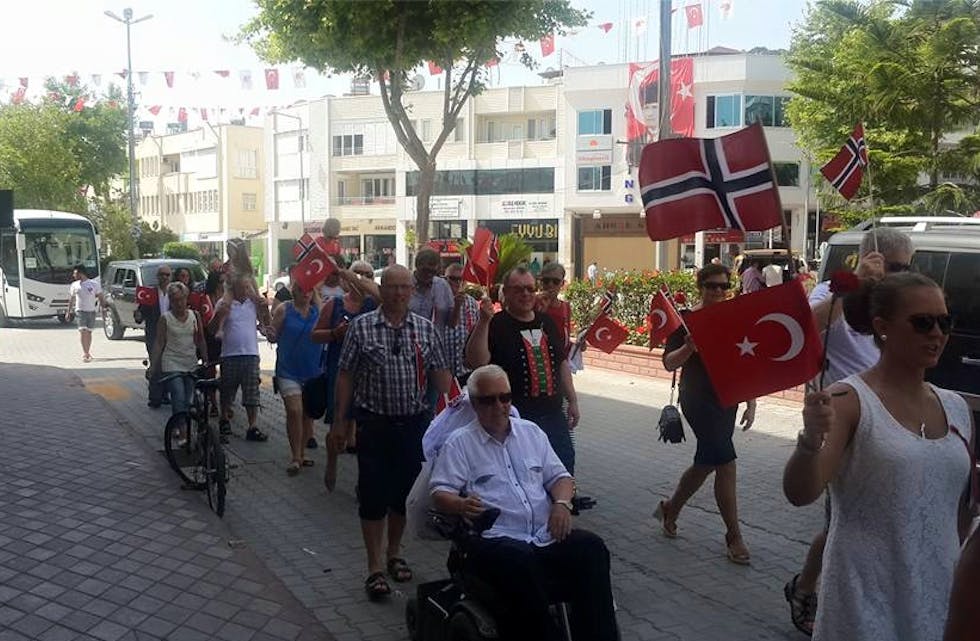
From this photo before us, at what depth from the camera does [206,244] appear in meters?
69.4

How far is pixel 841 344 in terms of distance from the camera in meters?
5.12

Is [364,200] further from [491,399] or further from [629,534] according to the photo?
[491,399]

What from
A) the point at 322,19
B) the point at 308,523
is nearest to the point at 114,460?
the point at 308,523

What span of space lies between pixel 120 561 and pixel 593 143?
43767 mm

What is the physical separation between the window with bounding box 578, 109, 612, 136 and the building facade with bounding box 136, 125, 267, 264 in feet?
80.4

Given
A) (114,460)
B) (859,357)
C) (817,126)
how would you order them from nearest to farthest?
(859,357) < (114,460) < (817,126)

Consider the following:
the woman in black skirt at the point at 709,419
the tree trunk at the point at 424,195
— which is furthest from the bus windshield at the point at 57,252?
the woman in black skirt at the point at 709,419

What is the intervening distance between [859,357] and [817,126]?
24.8 metres

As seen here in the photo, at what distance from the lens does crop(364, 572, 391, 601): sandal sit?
5.37m

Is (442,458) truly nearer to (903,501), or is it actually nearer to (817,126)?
(903,501)

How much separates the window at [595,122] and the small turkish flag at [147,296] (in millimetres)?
37390

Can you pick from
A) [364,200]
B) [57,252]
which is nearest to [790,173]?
[364,200]

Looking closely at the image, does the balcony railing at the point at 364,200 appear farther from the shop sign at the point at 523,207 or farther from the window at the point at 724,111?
the window at the point at 724,111

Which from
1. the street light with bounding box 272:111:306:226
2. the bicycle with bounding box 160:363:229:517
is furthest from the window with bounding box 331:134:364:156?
the bicycle with bounding box 160:363:229:517
